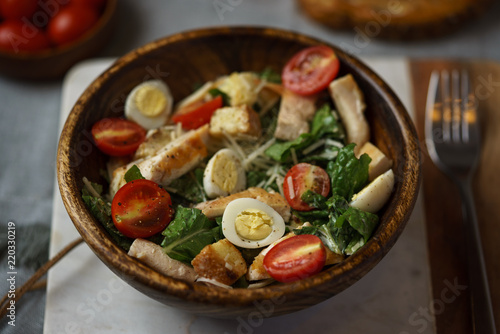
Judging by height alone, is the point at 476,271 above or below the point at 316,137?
below

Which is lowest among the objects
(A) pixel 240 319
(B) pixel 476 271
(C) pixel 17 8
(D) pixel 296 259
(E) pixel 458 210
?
(A) pixel 240 319

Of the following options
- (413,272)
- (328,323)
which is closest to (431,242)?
(413,272)

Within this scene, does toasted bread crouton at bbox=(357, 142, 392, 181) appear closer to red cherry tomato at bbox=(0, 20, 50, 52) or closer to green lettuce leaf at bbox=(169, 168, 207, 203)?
green lettuce leaf at bbox=(169, 168, 207, 203)

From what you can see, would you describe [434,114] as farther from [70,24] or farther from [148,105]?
[70,24]

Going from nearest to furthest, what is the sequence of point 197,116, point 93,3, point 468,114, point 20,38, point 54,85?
point 197,116 → point 468,114 → point 20,38 → point 54,85 → point 93,3

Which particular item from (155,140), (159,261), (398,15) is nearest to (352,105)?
(155,140)

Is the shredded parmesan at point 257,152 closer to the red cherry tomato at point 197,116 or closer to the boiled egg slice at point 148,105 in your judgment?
the red cherry tomato at point 197,116

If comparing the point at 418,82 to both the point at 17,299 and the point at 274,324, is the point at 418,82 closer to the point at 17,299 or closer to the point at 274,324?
the point at 274,324
